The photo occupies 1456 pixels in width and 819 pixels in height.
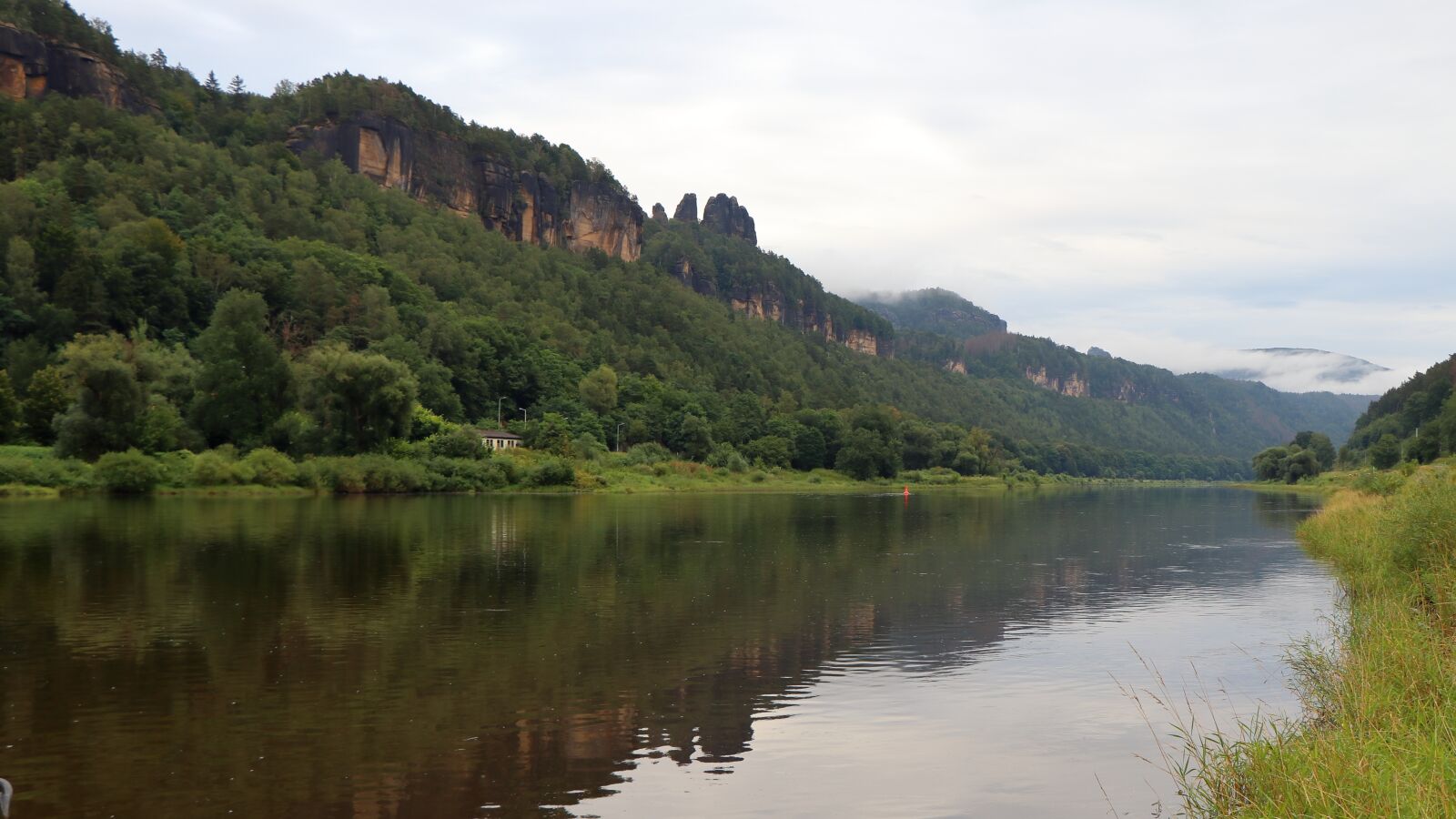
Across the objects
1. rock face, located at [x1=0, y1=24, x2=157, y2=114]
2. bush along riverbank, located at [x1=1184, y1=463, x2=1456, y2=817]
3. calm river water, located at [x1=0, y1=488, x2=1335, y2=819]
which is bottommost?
calm river water, located at [x1=0, y1=488, x2=1335, y2=819]

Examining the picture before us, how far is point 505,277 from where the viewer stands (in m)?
185

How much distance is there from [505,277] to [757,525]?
13605 cm

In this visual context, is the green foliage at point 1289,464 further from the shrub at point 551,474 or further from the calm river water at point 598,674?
the calm river water at point 598,674

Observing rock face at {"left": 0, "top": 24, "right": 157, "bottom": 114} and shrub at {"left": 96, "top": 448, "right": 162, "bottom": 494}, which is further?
rock face at {"left": 0, "top": 24, "right": 157, "bottom": 114}

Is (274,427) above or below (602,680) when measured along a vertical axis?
above

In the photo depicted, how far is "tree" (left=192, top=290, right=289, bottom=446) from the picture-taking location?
282 ft

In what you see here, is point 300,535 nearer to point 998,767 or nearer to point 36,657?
point 36,657

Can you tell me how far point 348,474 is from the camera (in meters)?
82.6

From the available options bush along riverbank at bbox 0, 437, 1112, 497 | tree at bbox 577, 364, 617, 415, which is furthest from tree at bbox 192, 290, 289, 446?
tree at bbox 577, 364, 617, 415

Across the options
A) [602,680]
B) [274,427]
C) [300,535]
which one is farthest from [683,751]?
[274,427]

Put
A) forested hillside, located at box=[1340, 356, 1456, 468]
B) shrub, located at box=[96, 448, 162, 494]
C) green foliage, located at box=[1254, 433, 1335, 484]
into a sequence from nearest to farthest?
shrub, located at box=[96, 448, 162, 494], forested hillside, located at box=[1340, 356, 1456, 468], green foliage, located at box=[1254, 433, 1335, 484]

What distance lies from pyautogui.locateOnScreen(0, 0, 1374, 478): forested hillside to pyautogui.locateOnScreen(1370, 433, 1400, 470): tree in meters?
58.4

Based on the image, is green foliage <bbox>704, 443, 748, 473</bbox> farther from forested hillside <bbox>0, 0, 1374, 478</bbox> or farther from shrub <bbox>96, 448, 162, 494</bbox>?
shrub <bbox>96, 448, 162, 494</bbox>

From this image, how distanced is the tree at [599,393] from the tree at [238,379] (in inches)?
2213
